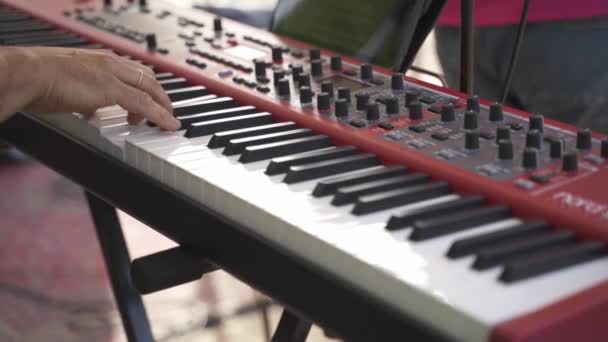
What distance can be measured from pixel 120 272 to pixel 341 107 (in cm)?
51

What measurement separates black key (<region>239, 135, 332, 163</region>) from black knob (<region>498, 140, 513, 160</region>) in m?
0.27

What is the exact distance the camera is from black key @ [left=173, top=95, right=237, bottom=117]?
57.2 inches

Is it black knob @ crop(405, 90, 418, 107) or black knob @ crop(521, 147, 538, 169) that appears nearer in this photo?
black knob @ crop(521, 147, 538, 169)

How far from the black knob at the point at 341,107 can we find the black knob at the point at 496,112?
0.21m

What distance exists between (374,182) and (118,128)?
503mm

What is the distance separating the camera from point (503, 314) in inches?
30.9

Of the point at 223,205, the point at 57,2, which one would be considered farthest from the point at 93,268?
the point at 223,205

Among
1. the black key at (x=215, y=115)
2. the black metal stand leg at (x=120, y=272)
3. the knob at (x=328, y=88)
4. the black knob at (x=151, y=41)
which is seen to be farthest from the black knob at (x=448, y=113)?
the black knob at (x=151, y=41)

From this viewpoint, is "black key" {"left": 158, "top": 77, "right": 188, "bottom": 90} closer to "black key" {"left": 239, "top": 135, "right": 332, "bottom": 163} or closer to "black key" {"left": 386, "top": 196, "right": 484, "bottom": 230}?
"black key" {"left": 239, "top": 135, "right": 332, "bottom": 163}

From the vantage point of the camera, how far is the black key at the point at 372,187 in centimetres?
106

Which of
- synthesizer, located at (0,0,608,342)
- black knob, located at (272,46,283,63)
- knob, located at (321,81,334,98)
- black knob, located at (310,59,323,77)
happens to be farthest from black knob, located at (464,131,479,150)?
→ black knob, located at (272,46,283,63)

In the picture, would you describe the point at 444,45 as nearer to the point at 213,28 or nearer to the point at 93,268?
the point at 213,28

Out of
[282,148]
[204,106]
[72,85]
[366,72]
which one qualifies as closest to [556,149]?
[282,148]

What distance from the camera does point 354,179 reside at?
111 cm
